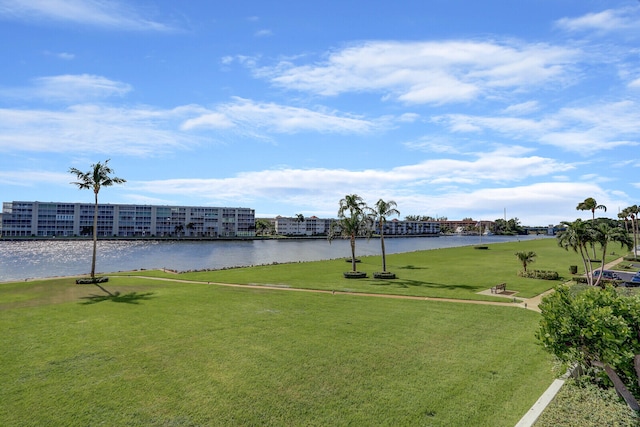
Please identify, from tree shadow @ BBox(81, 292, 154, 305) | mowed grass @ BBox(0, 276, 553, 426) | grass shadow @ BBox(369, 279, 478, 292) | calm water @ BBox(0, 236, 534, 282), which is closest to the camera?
mowed grass @ BBox(0, 276, 553, 426)

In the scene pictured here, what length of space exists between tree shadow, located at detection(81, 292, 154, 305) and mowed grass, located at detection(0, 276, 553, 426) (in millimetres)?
1541

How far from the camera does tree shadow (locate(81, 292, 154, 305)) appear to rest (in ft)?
95.1

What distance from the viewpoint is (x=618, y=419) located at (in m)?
11.2

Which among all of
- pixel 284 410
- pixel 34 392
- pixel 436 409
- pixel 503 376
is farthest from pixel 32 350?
pixel 503 376

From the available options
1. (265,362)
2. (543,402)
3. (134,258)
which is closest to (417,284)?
(265,362)

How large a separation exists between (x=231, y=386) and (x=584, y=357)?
1181 centimetres

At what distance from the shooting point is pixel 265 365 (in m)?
15.7

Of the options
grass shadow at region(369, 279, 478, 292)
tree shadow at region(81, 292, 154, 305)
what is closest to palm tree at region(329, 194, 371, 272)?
grass shadow at region(369, 279, 478, 292)

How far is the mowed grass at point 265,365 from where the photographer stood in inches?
473

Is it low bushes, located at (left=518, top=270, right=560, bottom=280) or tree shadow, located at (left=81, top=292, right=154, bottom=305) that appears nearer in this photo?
tree shadow, located at (left=81, top=292, right=154, bottom=305)

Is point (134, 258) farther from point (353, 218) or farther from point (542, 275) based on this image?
point (542, 275)

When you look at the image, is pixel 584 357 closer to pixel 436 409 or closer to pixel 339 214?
pixel 436 409

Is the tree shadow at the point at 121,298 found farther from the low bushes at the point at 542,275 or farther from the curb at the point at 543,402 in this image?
the low bushes at the point at 542,275

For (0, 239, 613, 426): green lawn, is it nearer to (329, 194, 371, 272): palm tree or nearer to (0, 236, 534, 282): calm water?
(329, 194, 371, 272): palm tree
